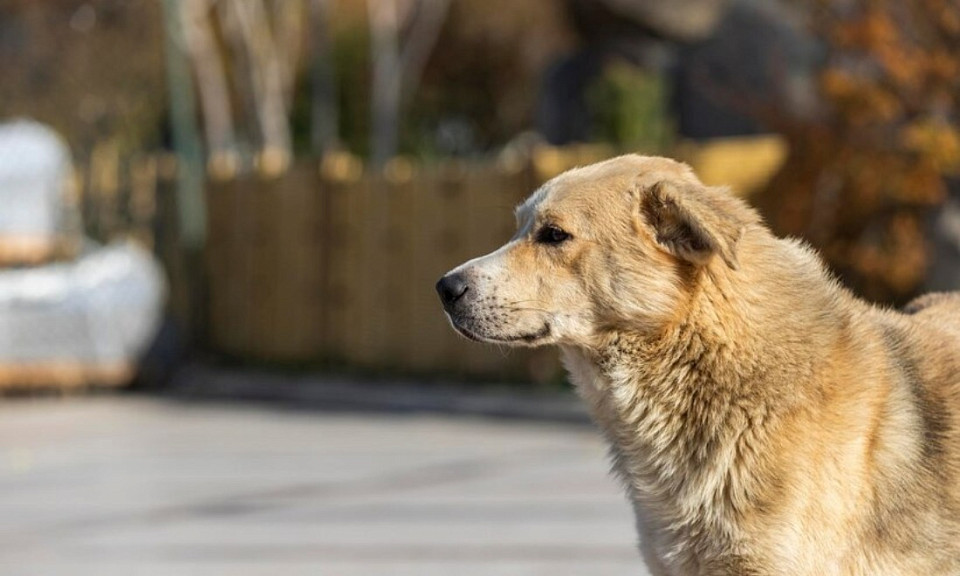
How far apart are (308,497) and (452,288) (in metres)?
6.65

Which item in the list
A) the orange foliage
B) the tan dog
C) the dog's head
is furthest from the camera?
the orange foliage

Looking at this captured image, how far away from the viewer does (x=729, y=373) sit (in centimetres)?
529

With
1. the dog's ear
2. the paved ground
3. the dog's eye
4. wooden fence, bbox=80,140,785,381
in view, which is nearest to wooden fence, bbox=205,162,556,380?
wooden fence, bbox=80,140,785,381

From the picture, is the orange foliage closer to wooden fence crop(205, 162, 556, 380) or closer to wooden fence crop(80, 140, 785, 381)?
wooden fence crop(80, 140, 785, 381)

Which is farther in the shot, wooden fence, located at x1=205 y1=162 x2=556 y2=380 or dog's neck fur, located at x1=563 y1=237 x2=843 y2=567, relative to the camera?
wooden fence, located at x1=205 y1=162 x2=556 y2=380

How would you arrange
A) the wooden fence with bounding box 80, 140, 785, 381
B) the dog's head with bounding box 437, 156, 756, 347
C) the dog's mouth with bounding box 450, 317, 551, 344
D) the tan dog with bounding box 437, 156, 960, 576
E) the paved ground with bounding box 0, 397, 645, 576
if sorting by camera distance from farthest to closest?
the wooden fence with bounding box 80, 140, 785, 381
the paved ground with bounding box 0, 397, 645, 576
the dog's mouth with bounding box 450, 317, 551, 344
the dog's head with bounding box 437, 156, 756, 347
the tan dog with bounding box 437, 156, 960, 576

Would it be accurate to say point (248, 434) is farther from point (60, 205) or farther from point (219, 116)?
point (219, 116)

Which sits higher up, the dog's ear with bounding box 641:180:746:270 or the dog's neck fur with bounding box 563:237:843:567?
the dog's ear with bounding box 641:180:746:270

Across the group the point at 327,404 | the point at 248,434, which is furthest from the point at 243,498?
the point at 327,404

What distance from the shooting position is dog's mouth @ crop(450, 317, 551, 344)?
18.5 feet

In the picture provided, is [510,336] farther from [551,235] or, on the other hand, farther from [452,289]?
[551,235]

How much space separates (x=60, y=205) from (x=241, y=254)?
8.06ft

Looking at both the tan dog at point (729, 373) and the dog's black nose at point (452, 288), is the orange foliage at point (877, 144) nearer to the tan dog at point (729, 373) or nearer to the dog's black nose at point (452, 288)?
the tan dog at point (729, 373)

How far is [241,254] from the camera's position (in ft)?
74.0
